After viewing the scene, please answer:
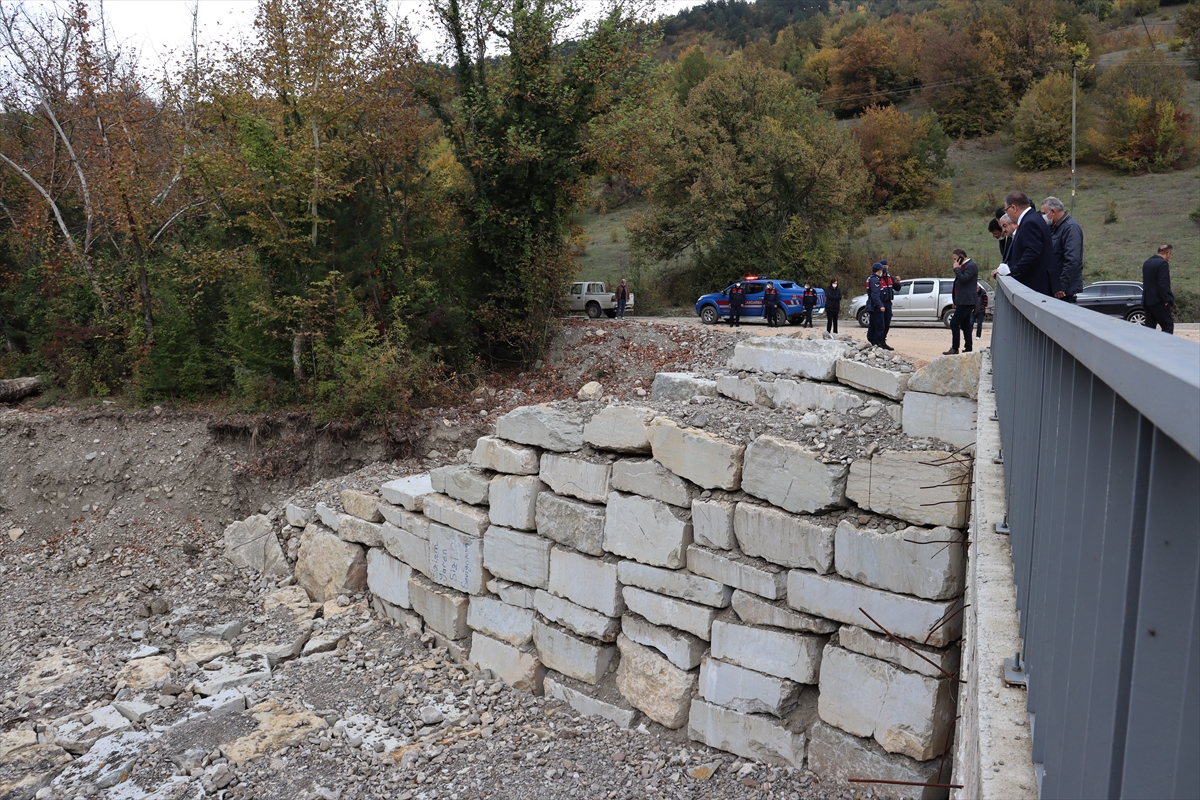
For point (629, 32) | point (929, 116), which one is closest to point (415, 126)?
point (629, 32)

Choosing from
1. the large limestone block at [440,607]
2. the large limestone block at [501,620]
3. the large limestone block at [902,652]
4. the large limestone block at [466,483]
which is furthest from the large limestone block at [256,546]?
the large limestone block at [902,652]

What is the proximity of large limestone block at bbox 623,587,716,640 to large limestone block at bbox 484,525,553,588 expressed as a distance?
105 cm

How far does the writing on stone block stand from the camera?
870 centimetres

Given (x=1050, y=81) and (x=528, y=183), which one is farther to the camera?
(x=1050, y=81)

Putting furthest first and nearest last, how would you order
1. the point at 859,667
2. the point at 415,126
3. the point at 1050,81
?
the point at 1050,81 < the point at 415,126 < the point at 859,667

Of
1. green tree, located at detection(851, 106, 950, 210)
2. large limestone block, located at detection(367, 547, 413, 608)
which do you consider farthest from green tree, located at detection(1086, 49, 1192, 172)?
large limestone block, located at detection(367, 547, 413, 608)

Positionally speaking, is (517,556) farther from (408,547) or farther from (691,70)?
(691,70)

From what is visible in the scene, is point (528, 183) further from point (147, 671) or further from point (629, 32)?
point (147, 671)

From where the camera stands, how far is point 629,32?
16781 mm

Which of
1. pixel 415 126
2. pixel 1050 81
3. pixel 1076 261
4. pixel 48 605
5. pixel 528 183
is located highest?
pixel 1050 81

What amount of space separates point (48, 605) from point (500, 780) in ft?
26.1

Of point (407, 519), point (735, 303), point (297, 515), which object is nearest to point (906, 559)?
point (407, 519)

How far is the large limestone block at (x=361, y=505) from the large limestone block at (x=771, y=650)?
16.3 feet

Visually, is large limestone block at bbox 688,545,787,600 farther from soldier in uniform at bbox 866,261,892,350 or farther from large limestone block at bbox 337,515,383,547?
soldier in uniform at bbox 866,261,892,350
